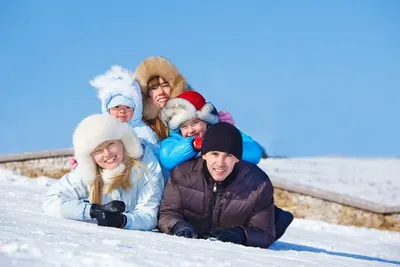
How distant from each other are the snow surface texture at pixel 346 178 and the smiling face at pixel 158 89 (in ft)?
17.5

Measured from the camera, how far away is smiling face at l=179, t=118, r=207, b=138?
4.93 meters

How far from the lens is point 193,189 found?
4562mm

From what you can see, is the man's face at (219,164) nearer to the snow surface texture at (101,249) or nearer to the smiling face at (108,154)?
the snow surface texture at (101,249)

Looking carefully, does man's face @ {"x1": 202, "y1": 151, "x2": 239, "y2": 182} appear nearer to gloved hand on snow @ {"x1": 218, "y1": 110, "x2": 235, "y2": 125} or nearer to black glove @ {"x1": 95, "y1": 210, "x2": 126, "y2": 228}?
black glove @ {"x1": 95, "y1": 210, "x2": 126, "y2": 228}

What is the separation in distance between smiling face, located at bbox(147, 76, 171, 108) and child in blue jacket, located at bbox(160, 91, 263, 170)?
694 mm

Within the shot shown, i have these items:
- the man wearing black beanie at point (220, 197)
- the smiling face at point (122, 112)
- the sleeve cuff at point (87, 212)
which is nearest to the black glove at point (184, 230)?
the man wearing black beanie at point (220, 197)

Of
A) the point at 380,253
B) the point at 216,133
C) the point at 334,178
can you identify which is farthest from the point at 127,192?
the point at 334,178

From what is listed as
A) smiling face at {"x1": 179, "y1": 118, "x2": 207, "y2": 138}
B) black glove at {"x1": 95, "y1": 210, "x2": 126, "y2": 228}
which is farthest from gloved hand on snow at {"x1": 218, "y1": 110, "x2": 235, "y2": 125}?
black glove at {"x1": 95, "y1": 210, "x2": 126, "y2": 228}

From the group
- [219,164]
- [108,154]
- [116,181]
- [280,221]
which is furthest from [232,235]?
[108,154]

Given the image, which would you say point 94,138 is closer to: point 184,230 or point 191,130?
point 191,130

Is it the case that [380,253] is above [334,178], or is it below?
below

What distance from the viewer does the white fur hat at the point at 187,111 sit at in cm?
493

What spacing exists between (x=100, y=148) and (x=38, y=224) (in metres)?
0.96

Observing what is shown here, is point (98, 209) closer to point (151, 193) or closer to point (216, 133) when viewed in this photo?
point (151, 193)
